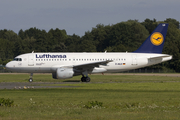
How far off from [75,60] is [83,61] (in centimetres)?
109

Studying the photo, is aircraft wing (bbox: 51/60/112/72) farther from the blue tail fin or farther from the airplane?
the blue tail fin

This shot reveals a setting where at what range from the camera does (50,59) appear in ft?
132

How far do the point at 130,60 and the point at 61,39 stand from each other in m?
112

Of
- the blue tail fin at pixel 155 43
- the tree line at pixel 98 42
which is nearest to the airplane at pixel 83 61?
the blue tail fin at pixel 155 43

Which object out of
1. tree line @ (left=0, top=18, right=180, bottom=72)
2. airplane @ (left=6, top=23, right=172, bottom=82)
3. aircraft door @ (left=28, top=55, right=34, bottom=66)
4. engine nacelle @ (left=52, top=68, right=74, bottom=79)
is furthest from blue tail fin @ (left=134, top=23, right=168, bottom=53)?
tree line @ (left=0, top=18, right=180, bottom=72)

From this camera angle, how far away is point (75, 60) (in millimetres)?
40688

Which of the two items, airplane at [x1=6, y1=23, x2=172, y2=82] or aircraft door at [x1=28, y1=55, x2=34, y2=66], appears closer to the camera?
airplane at [x1=6, y1=23, x2=172, y2=82]

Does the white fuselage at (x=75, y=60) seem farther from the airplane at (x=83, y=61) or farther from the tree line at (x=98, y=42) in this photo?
the tree line at (x=98, y=42)

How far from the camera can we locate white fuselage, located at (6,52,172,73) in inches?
1567

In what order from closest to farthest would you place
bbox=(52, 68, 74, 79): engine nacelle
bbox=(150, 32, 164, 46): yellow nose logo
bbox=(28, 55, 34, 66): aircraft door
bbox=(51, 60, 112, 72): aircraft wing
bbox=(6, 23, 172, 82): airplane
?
bbox=(52, 68, 74, 79): engine nacelle → bbox=(51, 60, 112, 72): aircraft wing → bbox=(6, 23, 172, 82): airplane → bbox=(28, 55, 34, 66): aircraft door → bbox=(150, 32, 164, 46): yellow nose logo

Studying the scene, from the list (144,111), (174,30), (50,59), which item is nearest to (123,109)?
(144,111)

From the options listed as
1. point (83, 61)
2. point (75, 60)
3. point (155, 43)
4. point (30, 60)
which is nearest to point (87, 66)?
point (83, 61)

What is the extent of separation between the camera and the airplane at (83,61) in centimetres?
3872

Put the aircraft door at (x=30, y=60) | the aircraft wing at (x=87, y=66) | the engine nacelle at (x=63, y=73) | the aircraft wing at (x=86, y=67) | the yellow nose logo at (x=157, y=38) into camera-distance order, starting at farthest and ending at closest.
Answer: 1. the yellow nose logo at (x=157, y=38)
2. the aircraft door at (x=30, y=60)
3. the aircraft wing at (x=86, y=67)
4. the aircraft wing at (x=87, y=66)
5. the engine nacelle at (x=63, y=73)
